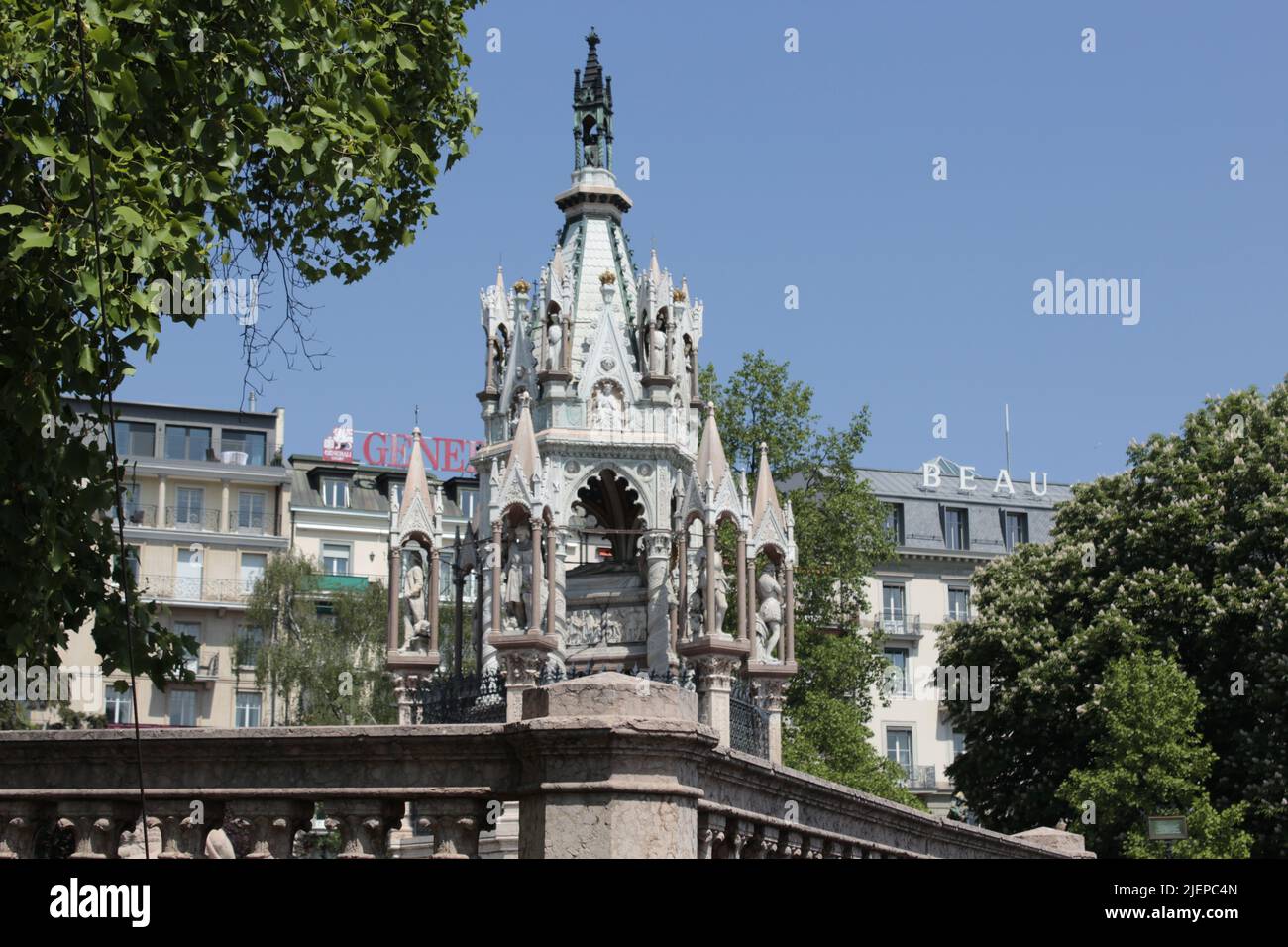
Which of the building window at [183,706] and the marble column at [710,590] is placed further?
the building window at [183,706]

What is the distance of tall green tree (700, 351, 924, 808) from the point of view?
44.9 meters

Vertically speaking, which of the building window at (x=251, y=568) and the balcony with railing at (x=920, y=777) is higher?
the building window at (x=251, y=568)

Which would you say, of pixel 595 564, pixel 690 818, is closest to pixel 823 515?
pixel 595 564

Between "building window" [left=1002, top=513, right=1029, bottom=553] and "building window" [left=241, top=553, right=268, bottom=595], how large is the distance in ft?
101

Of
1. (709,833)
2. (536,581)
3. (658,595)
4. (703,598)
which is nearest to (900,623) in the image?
(658,595)

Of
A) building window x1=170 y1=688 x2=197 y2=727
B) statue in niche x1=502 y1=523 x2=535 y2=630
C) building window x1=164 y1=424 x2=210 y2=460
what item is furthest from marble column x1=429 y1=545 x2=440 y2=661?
building window x1=164 y1=424 x2=210 y2=460

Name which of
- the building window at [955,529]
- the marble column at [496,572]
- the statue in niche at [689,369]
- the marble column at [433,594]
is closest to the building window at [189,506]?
the building window at [955,529]

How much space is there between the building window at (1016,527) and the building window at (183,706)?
34.0 m

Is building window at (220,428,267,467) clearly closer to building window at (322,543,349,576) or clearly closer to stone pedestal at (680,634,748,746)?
building window at (322,543,349,576)

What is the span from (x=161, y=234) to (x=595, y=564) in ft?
51.6

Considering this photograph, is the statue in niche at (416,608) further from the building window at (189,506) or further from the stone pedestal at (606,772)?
the building window at (189,506)

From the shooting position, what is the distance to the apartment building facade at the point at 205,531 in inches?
2692

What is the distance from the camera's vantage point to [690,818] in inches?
435
